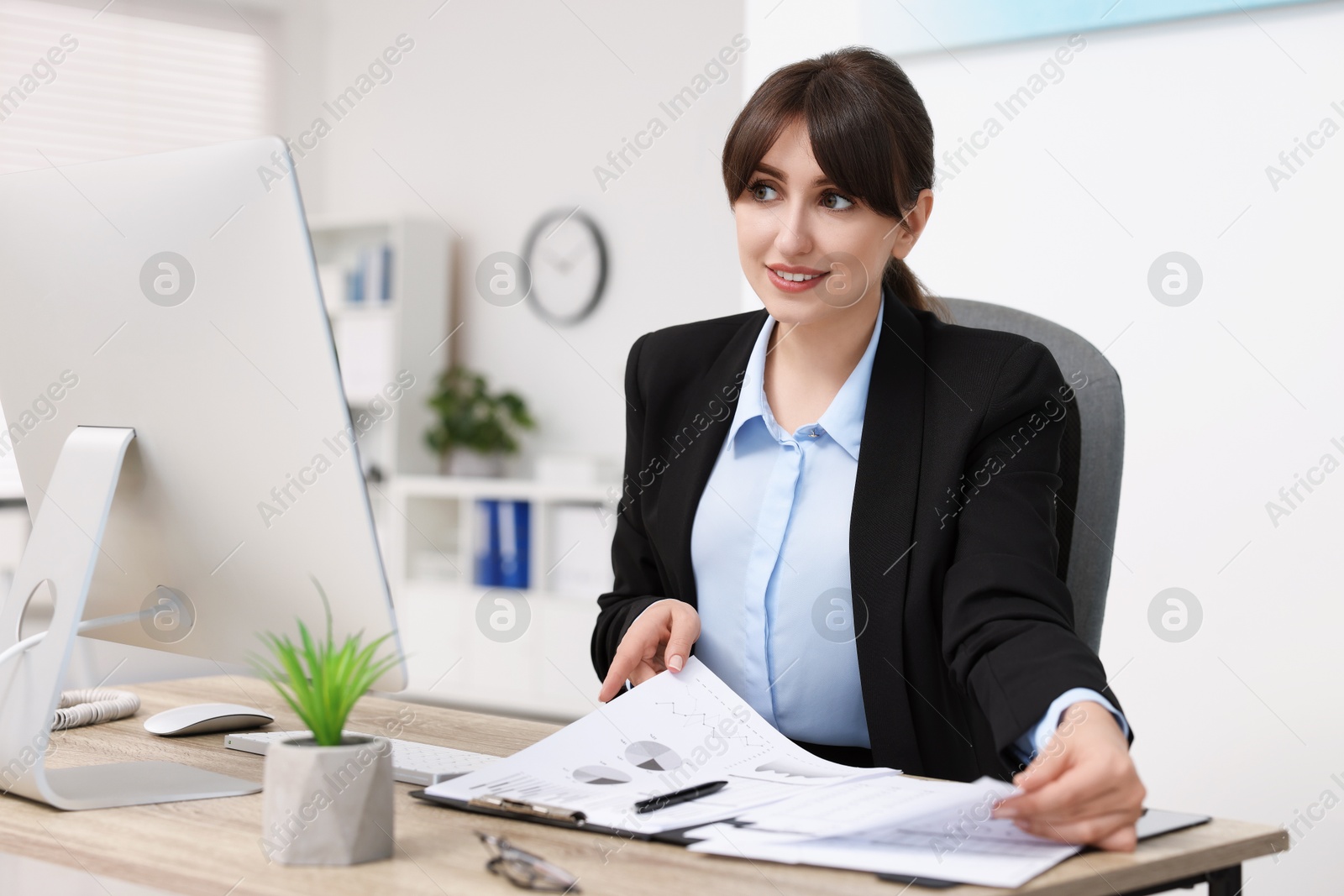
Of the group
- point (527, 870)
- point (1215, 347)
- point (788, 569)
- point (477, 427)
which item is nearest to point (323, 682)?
point (527, 870)

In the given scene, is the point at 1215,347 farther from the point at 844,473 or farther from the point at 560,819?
the point at 560,819

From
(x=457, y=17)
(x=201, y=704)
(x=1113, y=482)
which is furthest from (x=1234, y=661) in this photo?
(x=457, y=17)

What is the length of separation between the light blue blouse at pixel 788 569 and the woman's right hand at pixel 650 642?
0.18m

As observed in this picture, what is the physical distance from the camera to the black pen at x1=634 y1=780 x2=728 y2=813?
0.97 meters

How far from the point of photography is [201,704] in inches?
55.4

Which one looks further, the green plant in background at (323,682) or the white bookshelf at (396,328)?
the white bookshelf at (396,328)

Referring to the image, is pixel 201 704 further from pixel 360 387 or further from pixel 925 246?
pixel 360 387

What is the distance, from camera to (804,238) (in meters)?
1.39

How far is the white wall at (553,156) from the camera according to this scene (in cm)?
481

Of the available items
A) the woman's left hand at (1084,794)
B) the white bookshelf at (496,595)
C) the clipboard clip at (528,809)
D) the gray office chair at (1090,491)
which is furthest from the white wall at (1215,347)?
the white bookshelf at (496,595)

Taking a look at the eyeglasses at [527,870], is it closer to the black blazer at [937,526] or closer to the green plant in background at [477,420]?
the black blazer at [937,526]

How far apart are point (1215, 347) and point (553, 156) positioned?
3.56 m

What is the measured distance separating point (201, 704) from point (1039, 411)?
1013mm

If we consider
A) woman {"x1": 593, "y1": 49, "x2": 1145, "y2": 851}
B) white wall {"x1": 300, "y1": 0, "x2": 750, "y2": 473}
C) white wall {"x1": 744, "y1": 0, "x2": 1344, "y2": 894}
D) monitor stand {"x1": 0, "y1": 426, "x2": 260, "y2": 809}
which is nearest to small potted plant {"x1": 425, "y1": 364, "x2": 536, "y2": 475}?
white wall {"x1": 300, "y1": 0, "x2": 750, "y2": 473}
